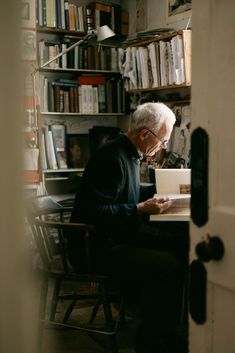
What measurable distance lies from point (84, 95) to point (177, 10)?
1.15 metres

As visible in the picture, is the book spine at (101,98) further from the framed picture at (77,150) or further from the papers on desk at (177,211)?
the papers on desk at (177,211)

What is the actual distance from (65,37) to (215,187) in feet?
11.7

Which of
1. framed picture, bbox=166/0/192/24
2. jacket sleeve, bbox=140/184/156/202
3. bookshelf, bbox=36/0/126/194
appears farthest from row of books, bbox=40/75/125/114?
jacket sleeve, bbox=140/184/156/202

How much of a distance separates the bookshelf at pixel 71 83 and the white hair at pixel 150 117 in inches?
77.6

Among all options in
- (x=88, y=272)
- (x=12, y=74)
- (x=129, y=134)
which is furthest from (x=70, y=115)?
(x=12, y=74)

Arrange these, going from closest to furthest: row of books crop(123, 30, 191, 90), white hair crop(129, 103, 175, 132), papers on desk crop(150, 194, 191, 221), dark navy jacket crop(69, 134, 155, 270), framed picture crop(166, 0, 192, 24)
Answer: papers on desk crop(150, 194, 191, 221)
dark navy jacket crop(69, 134, 155, 270)
white hair crop(129, 103, 175, 132)
row of books crop(123, 30, 191, 90)
framed picture crop(166, 0, 192, 24)

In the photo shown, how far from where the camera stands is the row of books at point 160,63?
3637mm

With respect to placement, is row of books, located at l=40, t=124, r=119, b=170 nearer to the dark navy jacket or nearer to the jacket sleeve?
the jacket sleeve

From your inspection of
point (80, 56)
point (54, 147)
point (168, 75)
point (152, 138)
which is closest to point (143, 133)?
point (152, 138)

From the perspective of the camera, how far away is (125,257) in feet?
6.80

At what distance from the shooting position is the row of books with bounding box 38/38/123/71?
424 cm

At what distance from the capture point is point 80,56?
442 cm

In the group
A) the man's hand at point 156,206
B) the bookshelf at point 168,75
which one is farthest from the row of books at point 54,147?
the man's hand at point 156,206

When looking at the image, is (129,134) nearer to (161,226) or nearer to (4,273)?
(161,226)
